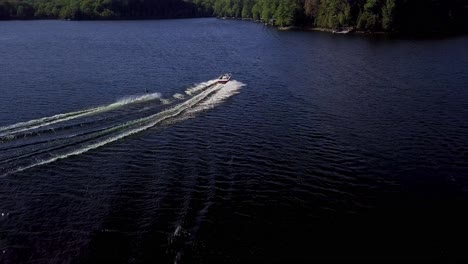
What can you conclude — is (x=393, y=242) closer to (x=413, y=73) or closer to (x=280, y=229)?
(x=280, y=229)

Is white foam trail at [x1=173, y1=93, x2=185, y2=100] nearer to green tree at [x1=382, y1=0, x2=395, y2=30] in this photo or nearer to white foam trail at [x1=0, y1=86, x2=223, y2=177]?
white foam trail at [x1=0, y1=86, x2=223, y2=177]

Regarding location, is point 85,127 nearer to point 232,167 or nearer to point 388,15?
point 232,167

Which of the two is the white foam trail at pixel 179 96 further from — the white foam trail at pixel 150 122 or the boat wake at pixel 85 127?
the white foam trail at pixel 150 122

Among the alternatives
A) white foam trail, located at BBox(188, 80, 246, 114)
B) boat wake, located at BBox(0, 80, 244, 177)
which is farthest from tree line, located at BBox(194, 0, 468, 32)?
boat wake, located at BBox(0, 80, 244, 177)

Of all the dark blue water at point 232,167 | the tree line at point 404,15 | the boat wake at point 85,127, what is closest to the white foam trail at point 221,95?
the boat wake at point 85,127

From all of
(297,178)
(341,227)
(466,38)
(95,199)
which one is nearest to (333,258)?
(341,227)

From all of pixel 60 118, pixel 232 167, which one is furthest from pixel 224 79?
pixel 232 167
